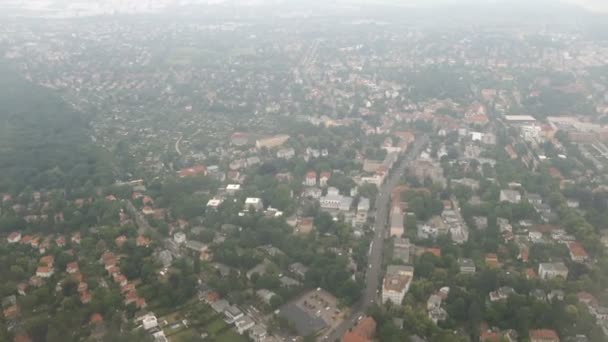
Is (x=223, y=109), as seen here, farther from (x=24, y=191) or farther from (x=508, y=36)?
(x=508, y=36)

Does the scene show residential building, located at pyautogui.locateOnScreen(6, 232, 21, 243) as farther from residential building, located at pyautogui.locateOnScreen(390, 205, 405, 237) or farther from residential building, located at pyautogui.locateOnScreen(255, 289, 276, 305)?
residential building, located at pyautogui.locateOnScreen(390, 205, 405, 237)

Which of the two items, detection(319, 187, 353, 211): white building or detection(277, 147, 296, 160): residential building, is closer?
detection(319, 187, 353, 211): white building

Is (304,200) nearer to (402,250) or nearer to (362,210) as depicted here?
(362,210)

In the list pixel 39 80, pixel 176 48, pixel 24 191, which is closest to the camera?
pixel 24 191

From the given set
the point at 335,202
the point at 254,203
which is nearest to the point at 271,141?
the point at 254,203

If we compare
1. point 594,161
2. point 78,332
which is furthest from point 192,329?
point 594,161

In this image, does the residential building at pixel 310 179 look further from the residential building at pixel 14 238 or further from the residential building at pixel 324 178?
the residential building at pixel 14 238

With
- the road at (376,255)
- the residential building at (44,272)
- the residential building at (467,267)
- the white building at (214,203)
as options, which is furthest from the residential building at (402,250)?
the residential building at (44,272)

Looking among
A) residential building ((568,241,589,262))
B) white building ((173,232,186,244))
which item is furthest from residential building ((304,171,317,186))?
residential building ((568,241,589,262))
